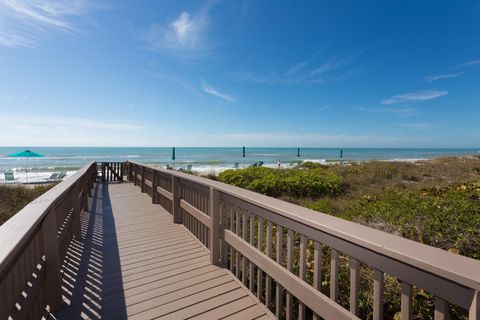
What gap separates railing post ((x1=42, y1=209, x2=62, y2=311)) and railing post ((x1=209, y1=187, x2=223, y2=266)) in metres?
1.61

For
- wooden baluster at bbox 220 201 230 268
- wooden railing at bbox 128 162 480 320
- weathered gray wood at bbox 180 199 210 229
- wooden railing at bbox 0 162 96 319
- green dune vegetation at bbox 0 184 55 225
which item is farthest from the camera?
green dune vegetation at bbox 0 184 55 225

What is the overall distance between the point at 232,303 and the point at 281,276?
711 mm

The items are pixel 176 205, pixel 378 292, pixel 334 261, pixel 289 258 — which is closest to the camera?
pixel 378 292

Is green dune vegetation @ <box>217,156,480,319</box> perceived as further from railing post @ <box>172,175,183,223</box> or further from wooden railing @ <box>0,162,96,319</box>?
railing post @ <box>172,175,183,223</box>

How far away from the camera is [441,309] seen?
966 mm

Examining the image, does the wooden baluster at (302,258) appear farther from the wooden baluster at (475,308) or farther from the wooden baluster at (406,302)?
the wooden baluster at (475,308)

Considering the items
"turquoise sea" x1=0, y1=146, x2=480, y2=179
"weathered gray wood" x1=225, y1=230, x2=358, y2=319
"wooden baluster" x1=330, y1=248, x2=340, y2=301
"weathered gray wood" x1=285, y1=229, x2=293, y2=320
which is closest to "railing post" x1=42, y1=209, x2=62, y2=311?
"weathered gray wood" x1=225, y1=230, x2=358, y2=319

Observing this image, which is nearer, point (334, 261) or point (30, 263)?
point (334, 261)

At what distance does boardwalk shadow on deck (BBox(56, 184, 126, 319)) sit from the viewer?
→ 2266 mm

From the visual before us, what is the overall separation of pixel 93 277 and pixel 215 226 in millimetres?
1510

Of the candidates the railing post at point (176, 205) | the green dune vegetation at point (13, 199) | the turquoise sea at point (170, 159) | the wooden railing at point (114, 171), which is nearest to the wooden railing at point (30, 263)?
the railing post at point (176, 205)

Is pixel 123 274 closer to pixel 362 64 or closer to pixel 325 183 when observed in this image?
pixel 325 183

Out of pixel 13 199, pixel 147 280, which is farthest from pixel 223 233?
pixel 13 199

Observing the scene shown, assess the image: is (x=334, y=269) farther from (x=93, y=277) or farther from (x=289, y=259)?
(x=93, y=277)
